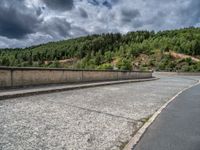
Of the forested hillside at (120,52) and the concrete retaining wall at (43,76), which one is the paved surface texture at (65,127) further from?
the forested hillside at (120,52)

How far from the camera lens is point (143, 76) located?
35.0m

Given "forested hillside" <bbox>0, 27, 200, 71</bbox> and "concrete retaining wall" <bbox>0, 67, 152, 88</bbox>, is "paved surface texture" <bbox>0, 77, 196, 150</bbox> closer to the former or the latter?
"concrete retaining wall" <bbox>0, 67, 152, 88</bbox>

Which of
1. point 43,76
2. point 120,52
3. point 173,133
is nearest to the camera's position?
point 173,133

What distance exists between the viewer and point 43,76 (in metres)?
14.9

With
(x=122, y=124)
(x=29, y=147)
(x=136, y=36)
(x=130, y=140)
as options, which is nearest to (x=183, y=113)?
(x=122, y=124)

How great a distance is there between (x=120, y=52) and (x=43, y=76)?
111 meters

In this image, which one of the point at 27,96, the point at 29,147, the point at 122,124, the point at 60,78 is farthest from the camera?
the point at 60,78

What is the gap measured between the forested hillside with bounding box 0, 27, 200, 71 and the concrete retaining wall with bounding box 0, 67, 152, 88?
65.4 meters

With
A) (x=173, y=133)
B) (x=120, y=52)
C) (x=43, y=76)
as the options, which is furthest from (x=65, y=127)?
(x=120, y=52)

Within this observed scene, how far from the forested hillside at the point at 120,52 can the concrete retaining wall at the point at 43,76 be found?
65376 mm

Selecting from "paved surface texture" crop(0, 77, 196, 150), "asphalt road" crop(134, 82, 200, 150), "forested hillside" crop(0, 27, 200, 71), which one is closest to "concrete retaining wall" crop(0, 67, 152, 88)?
"paved surface texture" crop(0, 77, 196, 150)

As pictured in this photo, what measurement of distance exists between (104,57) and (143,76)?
279 ft

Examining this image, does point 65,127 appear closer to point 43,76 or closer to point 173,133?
point 173,133

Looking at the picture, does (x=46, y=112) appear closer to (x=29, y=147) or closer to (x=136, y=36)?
(x=29, y=147)
